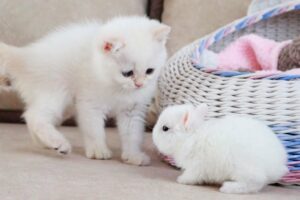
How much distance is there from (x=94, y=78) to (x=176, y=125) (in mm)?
388

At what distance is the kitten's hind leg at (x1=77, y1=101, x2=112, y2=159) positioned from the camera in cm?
161

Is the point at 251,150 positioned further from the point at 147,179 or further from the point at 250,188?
the point at 147,179

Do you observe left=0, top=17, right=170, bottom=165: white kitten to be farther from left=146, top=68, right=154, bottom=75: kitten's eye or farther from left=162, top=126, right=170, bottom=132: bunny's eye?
left=162, top=126, right=170, bottom=132: bunny's eye

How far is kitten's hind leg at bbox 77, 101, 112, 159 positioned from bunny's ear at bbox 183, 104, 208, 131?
15.5 inches

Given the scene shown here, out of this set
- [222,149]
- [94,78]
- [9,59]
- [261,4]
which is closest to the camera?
[222,149]

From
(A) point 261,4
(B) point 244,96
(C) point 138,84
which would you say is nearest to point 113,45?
(C) point 138,84

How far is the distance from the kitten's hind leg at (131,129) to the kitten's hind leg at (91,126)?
0.07 m

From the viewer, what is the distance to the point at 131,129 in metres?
1.68

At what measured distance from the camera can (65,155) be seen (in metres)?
1.57

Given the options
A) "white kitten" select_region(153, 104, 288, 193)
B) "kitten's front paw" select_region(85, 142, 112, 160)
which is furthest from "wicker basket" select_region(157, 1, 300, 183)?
"kitten's front paw" select_region(85, 142, 112, 160)

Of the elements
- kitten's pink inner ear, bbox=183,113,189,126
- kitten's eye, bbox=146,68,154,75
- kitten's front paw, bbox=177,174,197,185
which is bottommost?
kitten's front paw, bbox=177,174,197,185

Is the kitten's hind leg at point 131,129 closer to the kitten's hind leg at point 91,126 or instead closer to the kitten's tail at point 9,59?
the kitten's hind leg at point 91,126

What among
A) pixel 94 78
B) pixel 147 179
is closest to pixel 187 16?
pixel 94 78

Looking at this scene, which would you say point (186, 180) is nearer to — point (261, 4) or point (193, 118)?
point (193, 118)
